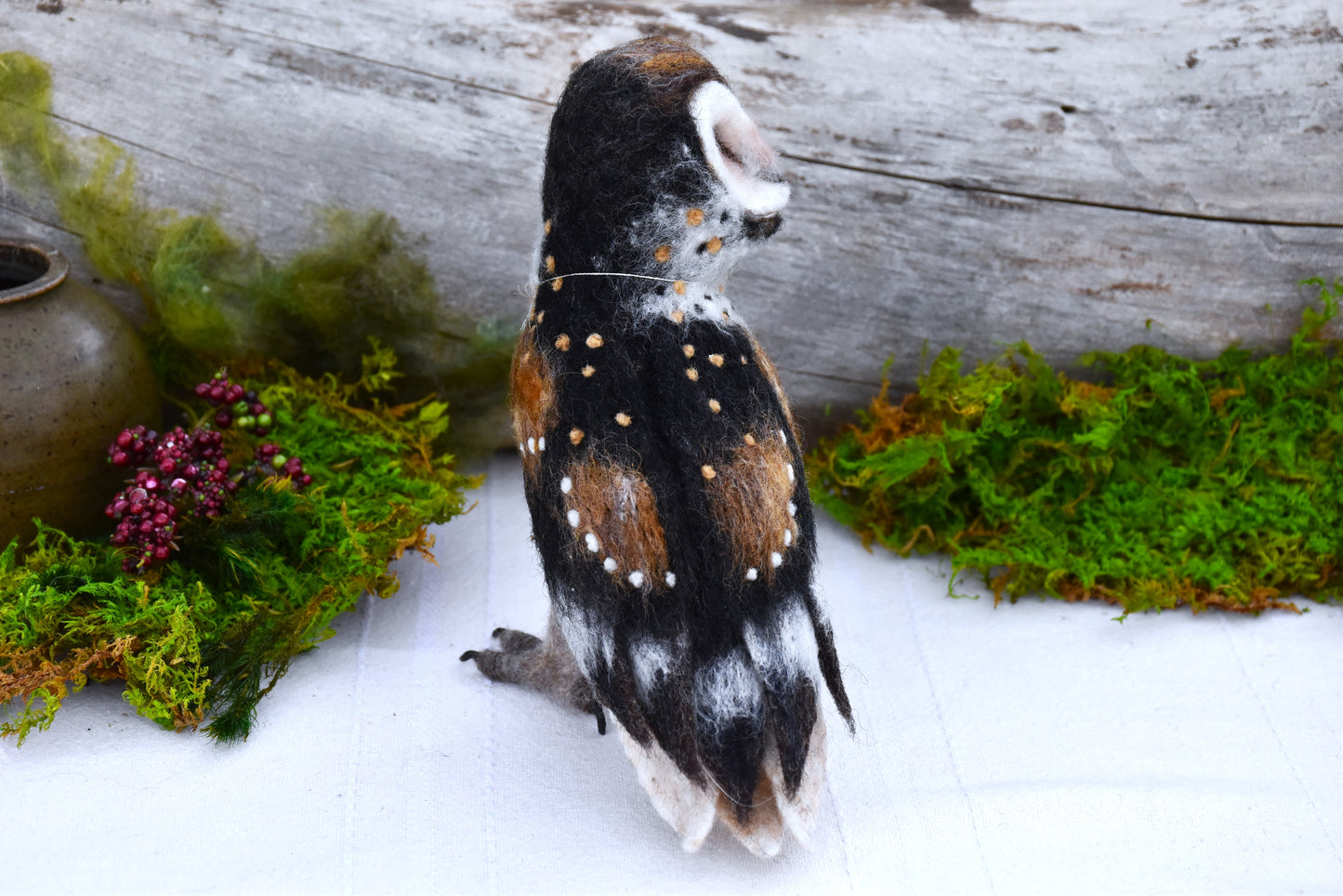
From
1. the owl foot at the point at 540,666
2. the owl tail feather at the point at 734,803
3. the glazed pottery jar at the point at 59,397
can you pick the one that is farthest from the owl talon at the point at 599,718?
the glazed pottery jar at the point at 59,397

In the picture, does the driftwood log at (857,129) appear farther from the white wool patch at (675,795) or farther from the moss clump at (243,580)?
the white wool patch at (675,795)

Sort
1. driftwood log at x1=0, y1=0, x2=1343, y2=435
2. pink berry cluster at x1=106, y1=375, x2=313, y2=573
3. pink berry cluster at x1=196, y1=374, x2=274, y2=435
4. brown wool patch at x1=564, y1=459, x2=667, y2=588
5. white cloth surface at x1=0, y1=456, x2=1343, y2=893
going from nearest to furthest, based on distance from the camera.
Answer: brown wool patch at x1=564, y1=459, x2=667, y2=588 → white cloth surface at x1=0, y1=456, x2=1343, y2=893 → pink berry cluster at x1=106, y1=375, x2=313, y2=573 → pink berry cluster at x1=196, y1=374, x2=274, y2=435 → driftwood log at x1=0, y1=0, x2=1343, y2=435

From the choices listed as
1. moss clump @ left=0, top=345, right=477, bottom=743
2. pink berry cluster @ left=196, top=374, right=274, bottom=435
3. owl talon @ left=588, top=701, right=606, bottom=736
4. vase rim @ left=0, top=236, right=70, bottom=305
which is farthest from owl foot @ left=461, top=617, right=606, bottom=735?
vase rim @ left=0, top=236, right=70, bottom=305

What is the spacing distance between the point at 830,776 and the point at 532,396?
553 mm

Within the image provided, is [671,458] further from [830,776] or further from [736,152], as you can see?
[830,776]

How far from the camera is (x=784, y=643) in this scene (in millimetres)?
1005

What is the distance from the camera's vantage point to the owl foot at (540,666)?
1271 mm

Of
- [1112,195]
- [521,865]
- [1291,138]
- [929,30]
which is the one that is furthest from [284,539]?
[1291,138]

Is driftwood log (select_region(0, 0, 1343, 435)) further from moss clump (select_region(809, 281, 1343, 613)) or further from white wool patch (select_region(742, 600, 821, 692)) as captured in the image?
white wool patch (select_region(742, 600, 821, 692))

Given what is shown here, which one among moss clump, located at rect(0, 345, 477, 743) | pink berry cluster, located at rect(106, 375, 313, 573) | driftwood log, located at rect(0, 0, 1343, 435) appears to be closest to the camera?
moss clump, located at rect(0, 345, 477, 743)

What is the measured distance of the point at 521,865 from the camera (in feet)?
3.54

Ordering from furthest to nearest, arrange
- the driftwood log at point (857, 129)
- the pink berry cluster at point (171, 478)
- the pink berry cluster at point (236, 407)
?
1. the driftwood log at point (857, 129)
2. the pink berry cluster at point (236, 407)
3. the pink berry cluster at point (171, 478)

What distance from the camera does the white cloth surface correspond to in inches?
42.3

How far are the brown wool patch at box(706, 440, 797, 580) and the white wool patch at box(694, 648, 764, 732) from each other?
0.09m
